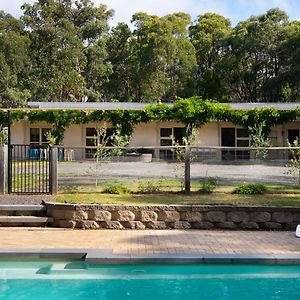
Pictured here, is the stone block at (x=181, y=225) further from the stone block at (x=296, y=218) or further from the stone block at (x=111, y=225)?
the stone block at (x=296, y=218)

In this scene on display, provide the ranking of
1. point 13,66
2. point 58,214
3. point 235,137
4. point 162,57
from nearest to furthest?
point 58,214 → point 235,137 → point 13,66 → point 162,57

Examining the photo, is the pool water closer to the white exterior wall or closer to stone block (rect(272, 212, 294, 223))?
stone block (rect(272, 212, 294, 223))

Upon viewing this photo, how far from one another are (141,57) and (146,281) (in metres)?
38.1

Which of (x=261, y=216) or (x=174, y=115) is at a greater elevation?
(x=174, y=115)

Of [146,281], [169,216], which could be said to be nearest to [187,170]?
[169,216]

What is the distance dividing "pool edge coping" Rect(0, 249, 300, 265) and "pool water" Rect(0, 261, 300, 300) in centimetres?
7

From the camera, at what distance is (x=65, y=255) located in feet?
21.0

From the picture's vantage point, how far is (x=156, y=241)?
7500mm

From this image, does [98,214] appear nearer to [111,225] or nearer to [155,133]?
[111,225]

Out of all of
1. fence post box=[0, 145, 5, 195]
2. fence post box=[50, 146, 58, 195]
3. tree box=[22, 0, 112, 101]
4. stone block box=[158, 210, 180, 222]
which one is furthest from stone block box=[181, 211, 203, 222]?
tree box=[22, 0, 112, 101]

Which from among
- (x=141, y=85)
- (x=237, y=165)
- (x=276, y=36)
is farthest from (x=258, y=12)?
(x=237, y=165)

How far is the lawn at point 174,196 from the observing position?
30.7 feet

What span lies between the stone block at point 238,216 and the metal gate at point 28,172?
4.21 meters

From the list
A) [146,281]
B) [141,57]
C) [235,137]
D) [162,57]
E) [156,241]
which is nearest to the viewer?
[146,281]
